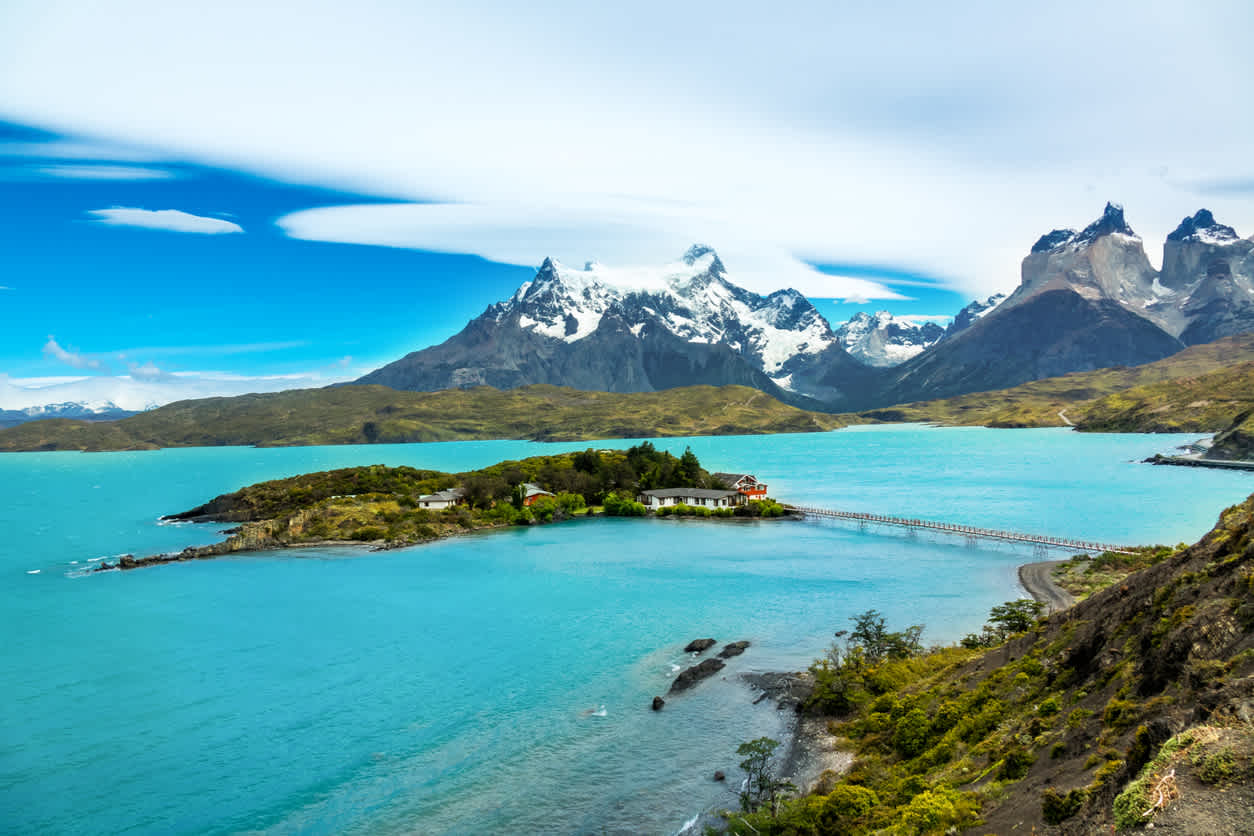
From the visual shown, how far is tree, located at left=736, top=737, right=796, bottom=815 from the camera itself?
28917 millimetres

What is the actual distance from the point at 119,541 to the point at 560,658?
10196cm

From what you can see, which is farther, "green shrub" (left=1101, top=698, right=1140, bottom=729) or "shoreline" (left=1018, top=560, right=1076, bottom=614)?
"shoreline" (left=1018, top=560, right=1076, bottom=614)

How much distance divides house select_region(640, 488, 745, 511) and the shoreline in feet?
183

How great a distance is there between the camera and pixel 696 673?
155ft

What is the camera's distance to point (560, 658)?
53812 mm

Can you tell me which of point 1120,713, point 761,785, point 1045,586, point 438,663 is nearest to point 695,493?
point 1045,586

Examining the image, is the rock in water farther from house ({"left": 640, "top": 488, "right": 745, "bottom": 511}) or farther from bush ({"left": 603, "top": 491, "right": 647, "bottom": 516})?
house ({"left": 640, "top": 488, "right": 745, "bottom": 511})

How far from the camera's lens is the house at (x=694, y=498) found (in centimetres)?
12912

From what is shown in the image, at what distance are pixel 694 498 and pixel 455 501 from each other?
45070 mm

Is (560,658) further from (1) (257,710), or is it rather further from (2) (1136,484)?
(2) (1136,484)

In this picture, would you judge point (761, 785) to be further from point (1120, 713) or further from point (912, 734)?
point (1120, 713)

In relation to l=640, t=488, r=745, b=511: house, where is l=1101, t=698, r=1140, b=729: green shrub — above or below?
above

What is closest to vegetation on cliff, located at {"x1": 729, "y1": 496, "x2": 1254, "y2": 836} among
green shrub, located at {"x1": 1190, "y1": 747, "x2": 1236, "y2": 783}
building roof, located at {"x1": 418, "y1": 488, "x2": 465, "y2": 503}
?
green shrub, located at {"x1": 1190, "y1": 747, "x2": 1236, "y2": 783}

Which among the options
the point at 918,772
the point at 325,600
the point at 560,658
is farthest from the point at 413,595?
the point at 918,772
